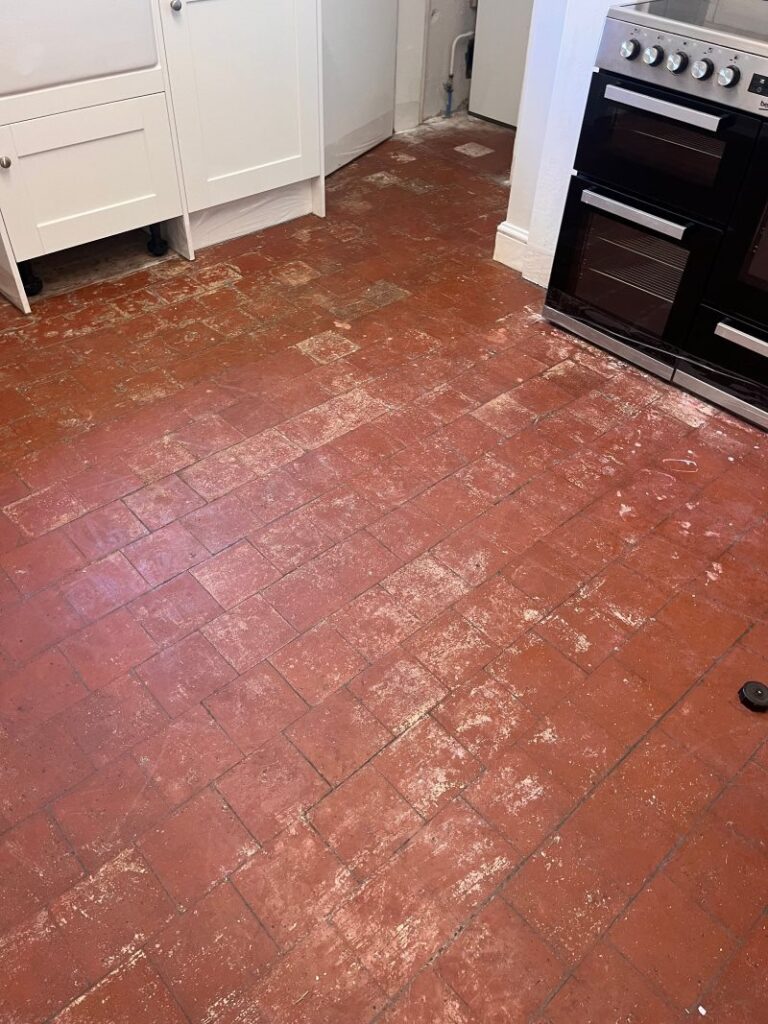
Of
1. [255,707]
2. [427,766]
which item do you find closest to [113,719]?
[255,707]

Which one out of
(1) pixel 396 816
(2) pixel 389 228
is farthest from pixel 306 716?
(2) pixel 389 228

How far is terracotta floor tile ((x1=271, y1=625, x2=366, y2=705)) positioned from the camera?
179 centimetres

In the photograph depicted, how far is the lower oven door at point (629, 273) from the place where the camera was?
2.47 m

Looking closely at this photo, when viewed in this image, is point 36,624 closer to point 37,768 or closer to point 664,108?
point 37,768

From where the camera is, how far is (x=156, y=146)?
2.93 metres

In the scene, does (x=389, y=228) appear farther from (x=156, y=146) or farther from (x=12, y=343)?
(x=12, y=343)

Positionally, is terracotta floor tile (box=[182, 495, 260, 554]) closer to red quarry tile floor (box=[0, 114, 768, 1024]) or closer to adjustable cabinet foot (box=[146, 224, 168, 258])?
red quarry tile floor (box=[0, 114, 768, 1024])

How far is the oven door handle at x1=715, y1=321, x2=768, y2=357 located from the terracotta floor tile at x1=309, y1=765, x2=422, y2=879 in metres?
1.70

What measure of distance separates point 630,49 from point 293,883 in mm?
2319

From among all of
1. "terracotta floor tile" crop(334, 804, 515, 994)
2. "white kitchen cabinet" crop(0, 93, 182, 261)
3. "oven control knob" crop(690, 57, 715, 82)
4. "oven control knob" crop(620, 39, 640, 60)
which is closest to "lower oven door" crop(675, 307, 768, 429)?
"oven control knob" crop(690, 57, 715, 82)

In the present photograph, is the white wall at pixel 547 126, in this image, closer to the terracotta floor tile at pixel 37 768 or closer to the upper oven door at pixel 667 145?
the upper oven door at pixel 667 145

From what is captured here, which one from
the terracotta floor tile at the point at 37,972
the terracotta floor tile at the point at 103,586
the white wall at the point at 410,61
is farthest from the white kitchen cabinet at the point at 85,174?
the terracotta floor tile at the point at 37,972

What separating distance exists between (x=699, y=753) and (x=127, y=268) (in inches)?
106

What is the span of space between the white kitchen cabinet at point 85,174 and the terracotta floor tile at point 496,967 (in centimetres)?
253
